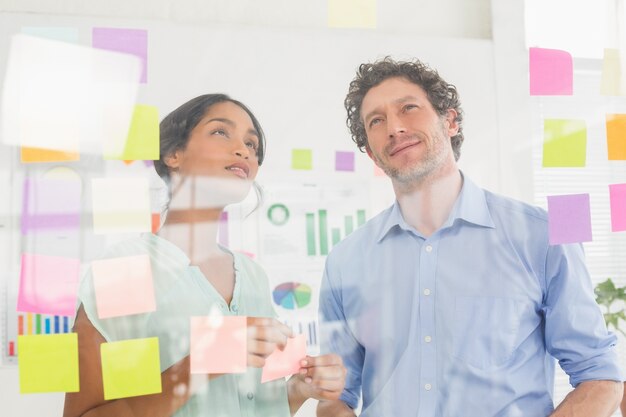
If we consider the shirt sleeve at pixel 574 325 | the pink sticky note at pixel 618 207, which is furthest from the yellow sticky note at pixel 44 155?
the pink sticky note at pixel 618 207

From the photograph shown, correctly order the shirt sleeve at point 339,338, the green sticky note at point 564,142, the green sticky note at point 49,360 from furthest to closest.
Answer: the green sticky note at point 564,142, the shirt sleeve at point 339,338, the green sticky note at point 49,360

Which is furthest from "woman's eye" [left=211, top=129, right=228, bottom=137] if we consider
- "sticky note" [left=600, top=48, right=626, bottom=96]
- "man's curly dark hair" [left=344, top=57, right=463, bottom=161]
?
"sticky note" [left=600, top=48, right=626, bottom=96]

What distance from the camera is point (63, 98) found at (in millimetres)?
1039

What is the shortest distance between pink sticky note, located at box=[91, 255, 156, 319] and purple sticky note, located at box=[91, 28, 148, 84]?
319mm

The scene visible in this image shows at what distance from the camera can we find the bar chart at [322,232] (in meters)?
1.10

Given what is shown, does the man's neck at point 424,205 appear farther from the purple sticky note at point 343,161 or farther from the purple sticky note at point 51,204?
the purple sticky note at point 51,204

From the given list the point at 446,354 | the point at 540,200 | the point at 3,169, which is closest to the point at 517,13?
the point at 540,200

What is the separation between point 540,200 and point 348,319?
1.46 ft

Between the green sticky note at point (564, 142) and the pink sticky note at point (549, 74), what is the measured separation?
6cm

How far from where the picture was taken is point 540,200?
3.89 feet

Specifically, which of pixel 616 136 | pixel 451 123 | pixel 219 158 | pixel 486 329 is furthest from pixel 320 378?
pixel 616 136

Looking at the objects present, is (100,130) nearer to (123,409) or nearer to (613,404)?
(123,409)

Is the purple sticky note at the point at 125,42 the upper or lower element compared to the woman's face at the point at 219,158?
upper

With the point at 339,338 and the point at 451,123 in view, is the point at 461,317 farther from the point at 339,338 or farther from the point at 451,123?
the point at 451,123
